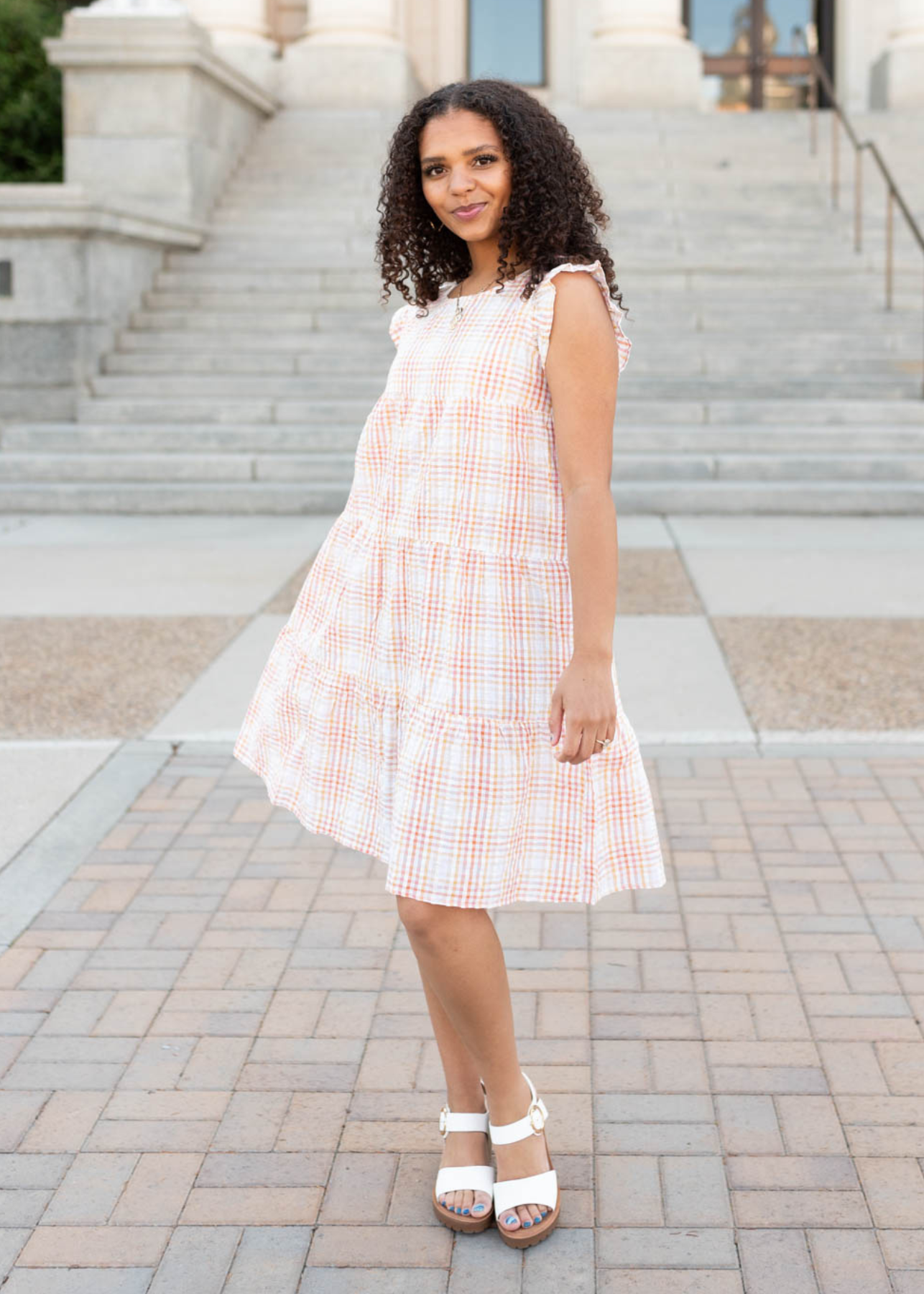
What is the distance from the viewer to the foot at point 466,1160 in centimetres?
264

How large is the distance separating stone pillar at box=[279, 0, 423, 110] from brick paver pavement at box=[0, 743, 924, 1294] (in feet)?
46.6

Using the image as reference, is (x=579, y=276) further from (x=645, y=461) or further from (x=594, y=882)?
(x=645, y=461)

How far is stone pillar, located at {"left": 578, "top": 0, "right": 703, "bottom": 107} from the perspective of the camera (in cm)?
1802

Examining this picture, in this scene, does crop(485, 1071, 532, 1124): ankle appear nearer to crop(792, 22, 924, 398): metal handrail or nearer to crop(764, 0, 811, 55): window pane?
crop(792, 22, 924, 398): metal handrail

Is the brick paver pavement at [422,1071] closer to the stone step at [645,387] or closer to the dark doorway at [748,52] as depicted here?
the stone step at [645,387]

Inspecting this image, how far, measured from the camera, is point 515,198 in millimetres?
2482

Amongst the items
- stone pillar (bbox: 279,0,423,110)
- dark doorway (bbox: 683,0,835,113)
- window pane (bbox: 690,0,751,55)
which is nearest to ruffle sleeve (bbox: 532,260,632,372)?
stone pillar (bbox: 279,0,423,110)

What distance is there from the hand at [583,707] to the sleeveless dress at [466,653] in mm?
66

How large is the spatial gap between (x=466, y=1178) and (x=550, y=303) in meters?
1.40

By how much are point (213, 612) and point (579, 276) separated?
5.03 metres

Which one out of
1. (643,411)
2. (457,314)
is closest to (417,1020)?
(457,314)

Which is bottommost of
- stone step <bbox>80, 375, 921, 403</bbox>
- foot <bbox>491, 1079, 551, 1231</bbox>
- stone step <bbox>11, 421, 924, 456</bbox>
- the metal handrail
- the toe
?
the toe

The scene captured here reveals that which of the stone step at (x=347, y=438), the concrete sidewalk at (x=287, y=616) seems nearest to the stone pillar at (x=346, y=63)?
the stone step at (x=347, y=438)

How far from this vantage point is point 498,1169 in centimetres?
267
